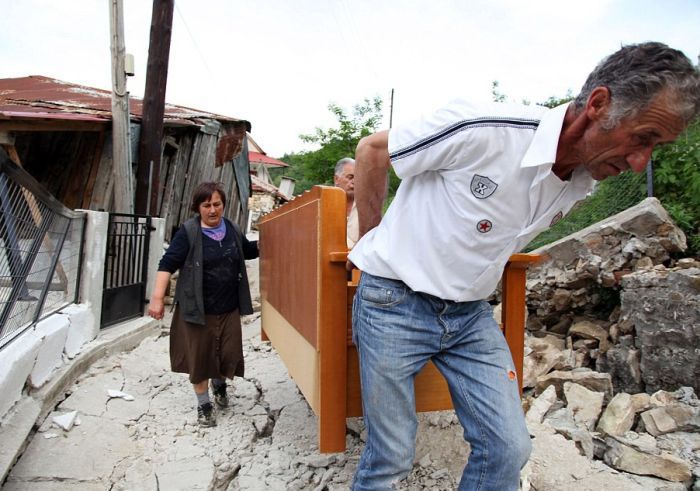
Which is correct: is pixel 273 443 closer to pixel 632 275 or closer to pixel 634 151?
pixel 634 151

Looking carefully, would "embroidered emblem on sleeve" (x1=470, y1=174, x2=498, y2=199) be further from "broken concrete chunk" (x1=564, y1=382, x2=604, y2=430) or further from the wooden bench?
"broken concrete chunk" (x1=564, y1=382, x2=604, y2=430)

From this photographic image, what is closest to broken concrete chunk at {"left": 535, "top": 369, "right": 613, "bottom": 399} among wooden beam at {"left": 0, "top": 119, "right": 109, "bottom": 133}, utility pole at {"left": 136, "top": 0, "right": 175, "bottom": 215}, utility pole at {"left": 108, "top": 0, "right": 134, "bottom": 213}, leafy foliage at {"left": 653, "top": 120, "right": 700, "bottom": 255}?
leafy foliage at {"left": 653, "top": 120, "right": 700, "bottom": 255}

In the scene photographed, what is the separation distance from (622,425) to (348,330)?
2.06 meters

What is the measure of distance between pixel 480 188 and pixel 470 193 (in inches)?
1.2

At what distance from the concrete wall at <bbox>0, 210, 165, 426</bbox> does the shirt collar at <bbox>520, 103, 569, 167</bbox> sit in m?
2.66

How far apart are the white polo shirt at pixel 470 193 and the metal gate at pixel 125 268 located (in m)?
4.45

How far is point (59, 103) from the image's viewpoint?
6840 mm

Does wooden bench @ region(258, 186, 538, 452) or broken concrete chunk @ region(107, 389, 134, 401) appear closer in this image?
wooden bench @ region(258, 186, 538, 452)

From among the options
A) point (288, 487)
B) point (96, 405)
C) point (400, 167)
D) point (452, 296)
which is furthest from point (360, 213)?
point (96, 405)

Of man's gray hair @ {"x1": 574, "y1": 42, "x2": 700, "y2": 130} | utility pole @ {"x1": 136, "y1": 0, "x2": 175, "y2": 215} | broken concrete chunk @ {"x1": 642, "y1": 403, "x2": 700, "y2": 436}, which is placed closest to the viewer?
man's gray hair @ {"x1": 574, "y1": 42, "x2": 700, "y2": 130}

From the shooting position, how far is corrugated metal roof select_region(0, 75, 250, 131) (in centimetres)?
554

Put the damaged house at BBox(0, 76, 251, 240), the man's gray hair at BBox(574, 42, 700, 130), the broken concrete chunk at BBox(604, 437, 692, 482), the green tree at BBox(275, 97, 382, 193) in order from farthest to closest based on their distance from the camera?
the green tree at BBox(275, 97, 382, 193)
the damaged house at BBox(0, 76, 251, 240)
the broken concrete chunk at BBox(604, 437, 692, 482)
the man's gray hair at BBox(574, 42, 700, 130)

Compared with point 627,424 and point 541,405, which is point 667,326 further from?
point 541,405

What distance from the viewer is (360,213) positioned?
1791mm
